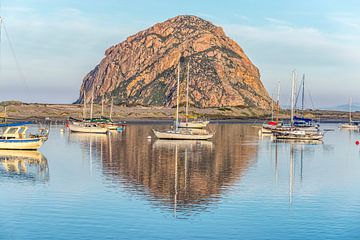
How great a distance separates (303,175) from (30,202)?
2340 centimetres

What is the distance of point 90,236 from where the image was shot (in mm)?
24844

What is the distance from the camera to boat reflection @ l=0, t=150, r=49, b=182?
140 ft

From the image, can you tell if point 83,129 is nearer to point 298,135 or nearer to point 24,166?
point 298,135

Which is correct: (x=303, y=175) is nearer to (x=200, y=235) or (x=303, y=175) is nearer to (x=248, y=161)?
(x=248, y=161)

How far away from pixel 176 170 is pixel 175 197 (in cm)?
1388

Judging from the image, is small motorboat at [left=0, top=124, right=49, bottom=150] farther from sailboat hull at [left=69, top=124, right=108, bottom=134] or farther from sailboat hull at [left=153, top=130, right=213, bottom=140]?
sailboat hull at [left=69, top=124, right=108, bottom=134]

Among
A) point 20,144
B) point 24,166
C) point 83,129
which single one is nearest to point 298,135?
point 83,129

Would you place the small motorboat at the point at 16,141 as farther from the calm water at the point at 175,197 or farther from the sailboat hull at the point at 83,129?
the sailboat hull at the point at 83,129

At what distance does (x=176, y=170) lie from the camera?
4831cm

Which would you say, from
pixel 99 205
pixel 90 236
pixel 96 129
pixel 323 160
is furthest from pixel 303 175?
pixel 96 129

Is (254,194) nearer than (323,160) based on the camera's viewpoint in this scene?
Yes

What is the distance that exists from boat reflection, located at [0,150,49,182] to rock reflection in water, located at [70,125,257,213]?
192 inches

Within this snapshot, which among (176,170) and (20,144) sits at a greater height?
(20,144)

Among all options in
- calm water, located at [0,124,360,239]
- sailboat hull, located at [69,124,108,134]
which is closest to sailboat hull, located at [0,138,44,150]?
calm water, located at [0,124,360,239]
